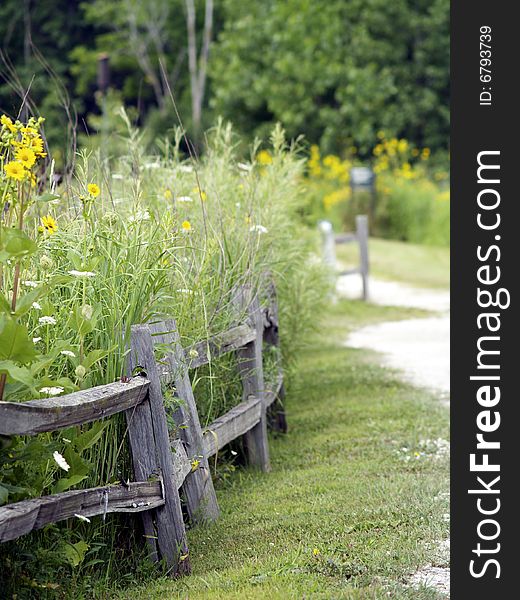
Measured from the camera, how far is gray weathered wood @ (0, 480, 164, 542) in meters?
3.22

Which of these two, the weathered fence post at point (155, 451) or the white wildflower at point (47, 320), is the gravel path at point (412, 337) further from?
the white wildflower at point (47, 320)

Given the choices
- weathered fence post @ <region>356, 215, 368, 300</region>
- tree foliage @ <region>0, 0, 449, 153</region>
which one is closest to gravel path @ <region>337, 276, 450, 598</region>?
weathered fence post @ <region>356, 215, 368, 300</region>

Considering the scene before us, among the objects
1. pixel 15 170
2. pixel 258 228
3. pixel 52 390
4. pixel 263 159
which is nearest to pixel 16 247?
pixel 15 170

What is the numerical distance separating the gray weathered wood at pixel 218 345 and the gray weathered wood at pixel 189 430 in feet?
0.35

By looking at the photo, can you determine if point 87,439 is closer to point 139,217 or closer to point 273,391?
point 139,217

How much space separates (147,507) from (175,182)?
115 inches

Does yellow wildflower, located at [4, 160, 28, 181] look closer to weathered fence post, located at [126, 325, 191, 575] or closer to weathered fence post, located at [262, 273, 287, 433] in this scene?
weathered fence post, located at [126, 325, 191, 575]

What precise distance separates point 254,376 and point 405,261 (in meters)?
11.8

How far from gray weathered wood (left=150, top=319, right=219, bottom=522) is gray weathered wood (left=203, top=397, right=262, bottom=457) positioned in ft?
0.47

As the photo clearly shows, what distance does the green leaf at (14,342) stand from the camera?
330 centimetres

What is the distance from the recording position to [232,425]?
5.32m

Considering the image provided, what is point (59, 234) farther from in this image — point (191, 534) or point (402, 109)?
point (402, 109)

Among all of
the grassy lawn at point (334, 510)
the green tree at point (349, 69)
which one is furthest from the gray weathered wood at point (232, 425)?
the green tree at point (349, 69)

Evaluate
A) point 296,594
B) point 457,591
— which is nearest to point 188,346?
point 296,594
